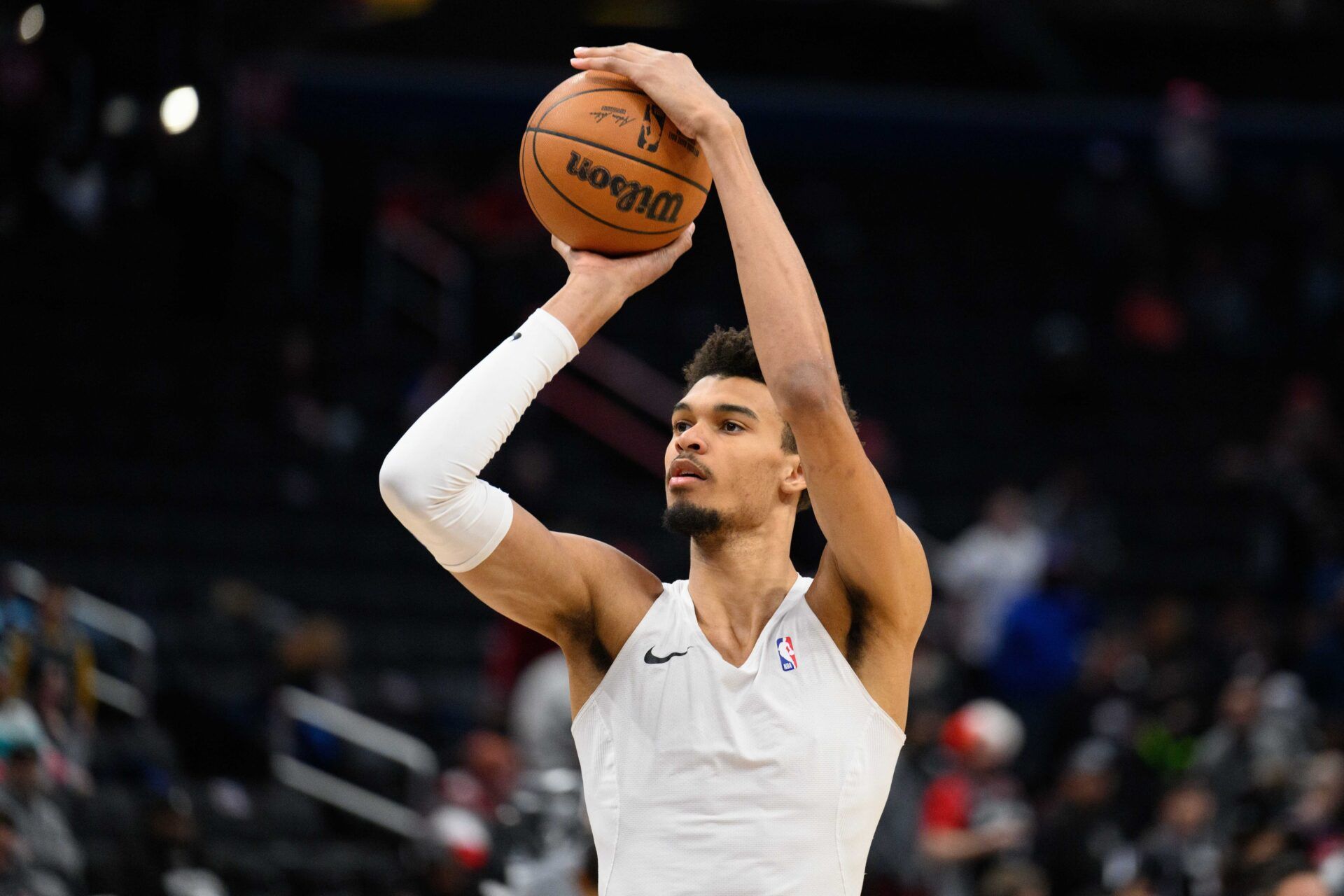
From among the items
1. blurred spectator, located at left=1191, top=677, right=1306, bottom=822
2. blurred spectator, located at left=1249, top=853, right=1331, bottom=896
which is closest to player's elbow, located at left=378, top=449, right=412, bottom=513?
blurred spectator, located at left=1249, top=853, right=1331, bottom=896

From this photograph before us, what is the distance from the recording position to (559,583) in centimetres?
325

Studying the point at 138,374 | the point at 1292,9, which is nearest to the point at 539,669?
the point at 138,374

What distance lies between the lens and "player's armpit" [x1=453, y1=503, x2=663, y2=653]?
10.4 ft

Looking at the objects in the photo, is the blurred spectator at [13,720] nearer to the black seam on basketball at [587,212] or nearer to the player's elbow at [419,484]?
the black seam on basketball at [587,212]

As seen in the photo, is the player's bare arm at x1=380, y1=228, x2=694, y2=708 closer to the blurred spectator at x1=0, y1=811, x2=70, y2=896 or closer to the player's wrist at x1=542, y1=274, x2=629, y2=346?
the player's wrist at x1=542, y1=274, x2=629, y2=346

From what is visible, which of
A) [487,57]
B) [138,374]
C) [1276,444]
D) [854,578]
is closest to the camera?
[854,578]

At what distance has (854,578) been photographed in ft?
10.6

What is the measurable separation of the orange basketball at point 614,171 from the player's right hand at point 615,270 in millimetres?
20

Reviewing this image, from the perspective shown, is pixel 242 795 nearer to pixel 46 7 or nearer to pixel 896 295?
pixel 46 7

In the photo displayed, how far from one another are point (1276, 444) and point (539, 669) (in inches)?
377

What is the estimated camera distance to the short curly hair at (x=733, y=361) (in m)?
3.49

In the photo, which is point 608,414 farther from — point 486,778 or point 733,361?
point 733,361

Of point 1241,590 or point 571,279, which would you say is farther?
point 1241,590

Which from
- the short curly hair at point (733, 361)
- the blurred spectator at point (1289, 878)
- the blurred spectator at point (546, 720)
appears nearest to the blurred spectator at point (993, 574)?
the blurred spectator at point (546, 720)
